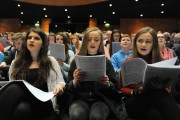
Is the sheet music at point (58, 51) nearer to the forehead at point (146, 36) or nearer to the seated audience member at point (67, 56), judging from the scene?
the seated audience member at point (67, 56)

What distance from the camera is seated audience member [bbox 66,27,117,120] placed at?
1.96 m

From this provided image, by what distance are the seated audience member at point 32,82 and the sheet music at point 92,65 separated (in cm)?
26

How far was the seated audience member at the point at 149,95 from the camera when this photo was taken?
180cm

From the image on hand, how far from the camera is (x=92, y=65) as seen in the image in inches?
74.3

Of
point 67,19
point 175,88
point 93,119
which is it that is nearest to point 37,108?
point 93,119

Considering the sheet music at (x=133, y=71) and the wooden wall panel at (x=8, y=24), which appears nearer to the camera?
the sheet music at (x=133, y=71)

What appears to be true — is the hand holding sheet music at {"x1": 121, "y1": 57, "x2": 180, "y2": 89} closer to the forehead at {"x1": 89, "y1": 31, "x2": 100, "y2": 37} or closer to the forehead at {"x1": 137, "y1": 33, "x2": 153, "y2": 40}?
the forehead at {"x1": 137, "y1": 33, "x2": 153, "y2": 40}

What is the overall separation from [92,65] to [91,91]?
36 cm

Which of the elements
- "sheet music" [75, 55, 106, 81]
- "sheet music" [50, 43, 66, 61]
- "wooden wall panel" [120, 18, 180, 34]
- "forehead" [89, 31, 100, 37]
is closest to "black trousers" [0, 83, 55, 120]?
"sheet music" [75, 55, 106, 81]

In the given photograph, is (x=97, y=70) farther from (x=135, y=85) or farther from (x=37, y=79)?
(x=37, y=79)

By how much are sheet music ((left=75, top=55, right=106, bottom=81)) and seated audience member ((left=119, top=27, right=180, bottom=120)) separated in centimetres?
34

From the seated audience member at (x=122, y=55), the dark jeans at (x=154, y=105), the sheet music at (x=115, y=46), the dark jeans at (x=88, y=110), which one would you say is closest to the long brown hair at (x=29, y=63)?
the dark jeans at (x=88, y=110)

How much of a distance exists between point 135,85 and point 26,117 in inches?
37.2

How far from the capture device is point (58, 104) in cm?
225
